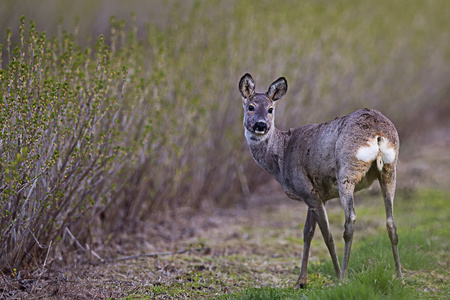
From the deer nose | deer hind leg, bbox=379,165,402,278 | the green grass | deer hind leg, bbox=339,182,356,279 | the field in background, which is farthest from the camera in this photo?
the field in background

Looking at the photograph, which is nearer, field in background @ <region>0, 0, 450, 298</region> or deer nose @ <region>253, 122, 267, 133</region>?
deer nose @ <region>253, 122, 267, 133</region>

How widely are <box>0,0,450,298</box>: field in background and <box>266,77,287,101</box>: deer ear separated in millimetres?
1701

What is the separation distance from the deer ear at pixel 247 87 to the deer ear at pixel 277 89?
0.21 metres

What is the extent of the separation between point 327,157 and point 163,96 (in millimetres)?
3921

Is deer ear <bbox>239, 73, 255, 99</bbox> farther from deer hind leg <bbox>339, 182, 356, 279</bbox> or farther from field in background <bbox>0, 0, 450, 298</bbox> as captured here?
deer hind leg <bbox>339, 182, 356, 279</bbox>

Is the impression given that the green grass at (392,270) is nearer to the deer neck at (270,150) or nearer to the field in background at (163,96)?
the deer neck at (270,150)

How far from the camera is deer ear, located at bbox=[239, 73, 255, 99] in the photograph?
281 inches

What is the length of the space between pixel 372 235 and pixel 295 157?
3498mm

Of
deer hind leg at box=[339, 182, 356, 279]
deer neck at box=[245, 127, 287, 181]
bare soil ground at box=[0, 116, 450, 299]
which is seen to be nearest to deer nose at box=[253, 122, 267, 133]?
deer neck at box=[245, 127, 287, 181]

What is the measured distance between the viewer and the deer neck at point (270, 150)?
682 cm

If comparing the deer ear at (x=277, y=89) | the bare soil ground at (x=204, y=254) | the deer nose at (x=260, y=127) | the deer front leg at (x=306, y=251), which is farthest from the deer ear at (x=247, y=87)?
the bare soil ground at (x=204, y=254)

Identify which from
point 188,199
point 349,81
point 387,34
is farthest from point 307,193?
point 387,34

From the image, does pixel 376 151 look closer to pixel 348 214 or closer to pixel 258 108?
pixel 348 214

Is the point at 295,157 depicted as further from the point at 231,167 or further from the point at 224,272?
the point at 231,167
